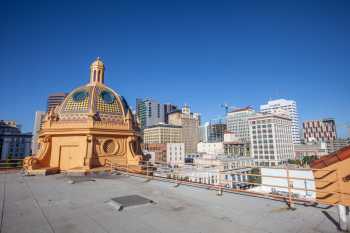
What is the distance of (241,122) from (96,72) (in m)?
133

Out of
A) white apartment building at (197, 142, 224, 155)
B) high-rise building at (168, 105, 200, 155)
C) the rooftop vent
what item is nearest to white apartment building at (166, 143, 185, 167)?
white apartment building at (197, 142, 224, 155)

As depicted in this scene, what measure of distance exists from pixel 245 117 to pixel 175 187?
14080 cm

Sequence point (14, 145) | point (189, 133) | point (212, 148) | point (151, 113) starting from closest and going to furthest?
point (14, 145)
point (212, 148)
point (189, 133)
point (151, 113)

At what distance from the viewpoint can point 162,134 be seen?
121 meters

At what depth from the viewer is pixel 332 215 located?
512 centimetres

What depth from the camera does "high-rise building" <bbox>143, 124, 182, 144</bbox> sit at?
121431 millimetres

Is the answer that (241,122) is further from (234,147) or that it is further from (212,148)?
(212,148)

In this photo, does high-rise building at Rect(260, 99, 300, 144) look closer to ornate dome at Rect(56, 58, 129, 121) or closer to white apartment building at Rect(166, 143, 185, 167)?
white apartment building at Rect(166, 143, 185, 167)

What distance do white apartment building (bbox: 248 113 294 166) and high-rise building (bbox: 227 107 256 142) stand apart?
3520 cm

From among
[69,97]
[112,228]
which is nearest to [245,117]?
[69,97]

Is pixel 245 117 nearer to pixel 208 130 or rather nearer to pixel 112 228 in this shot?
pixel 208 130

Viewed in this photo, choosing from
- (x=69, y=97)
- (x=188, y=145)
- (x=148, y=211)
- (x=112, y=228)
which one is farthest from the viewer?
(x=188, y=145)

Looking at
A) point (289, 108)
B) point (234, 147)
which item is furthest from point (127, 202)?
point (289, 108)

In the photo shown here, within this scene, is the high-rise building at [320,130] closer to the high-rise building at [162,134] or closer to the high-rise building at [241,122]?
the high-rise building at [241,122]
